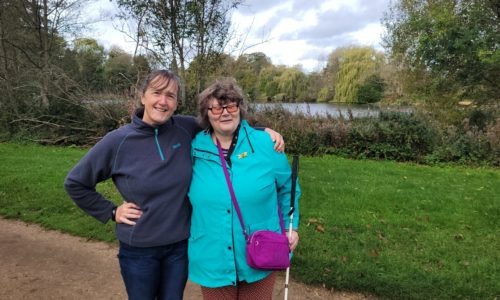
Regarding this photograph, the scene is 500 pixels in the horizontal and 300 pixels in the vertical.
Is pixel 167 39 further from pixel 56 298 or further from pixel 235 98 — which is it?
pixel 235 98

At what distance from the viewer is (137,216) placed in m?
2.22

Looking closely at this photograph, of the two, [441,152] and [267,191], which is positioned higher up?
[267,191]

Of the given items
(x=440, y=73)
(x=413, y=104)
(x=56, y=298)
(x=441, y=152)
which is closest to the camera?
(x=56, y=298)

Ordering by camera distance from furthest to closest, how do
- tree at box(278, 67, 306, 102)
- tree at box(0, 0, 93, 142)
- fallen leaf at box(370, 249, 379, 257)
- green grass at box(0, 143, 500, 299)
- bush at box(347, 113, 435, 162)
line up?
tree at box(278, 67, 306, 102) → tree at box(0, 0, 93, 142) → bush at box(347, 113, 435, 162) → fallen leaf at box(370, 249, 379, 257) → green grass at box(0, 143, 500, 299)

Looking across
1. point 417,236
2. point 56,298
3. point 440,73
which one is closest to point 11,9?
point 56,298

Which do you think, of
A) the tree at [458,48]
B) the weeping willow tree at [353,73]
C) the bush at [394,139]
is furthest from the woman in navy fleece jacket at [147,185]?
the weeping willow tree at [353,73]

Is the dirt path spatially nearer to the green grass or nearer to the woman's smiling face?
the green grass

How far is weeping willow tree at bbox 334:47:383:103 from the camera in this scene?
41062mm

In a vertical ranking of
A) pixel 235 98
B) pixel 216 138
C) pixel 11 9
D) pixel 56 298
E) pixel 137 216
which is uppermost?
pixel 11 9

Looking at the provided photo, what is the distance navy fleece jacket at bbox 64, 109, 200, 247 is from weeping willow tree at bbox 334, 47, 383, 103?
129 feet

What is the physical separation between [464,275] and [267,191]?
3.10 metres

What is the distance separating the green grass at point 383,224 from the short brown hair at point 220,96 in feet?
8.31

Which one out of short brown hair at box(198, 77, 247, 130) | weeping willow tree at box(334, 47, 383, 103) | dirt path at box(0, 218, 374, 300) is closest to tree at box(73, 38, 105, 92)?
dirt path at box(0, 218, 374, 300)

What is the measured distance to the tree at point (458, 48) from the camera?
18.1 metres
